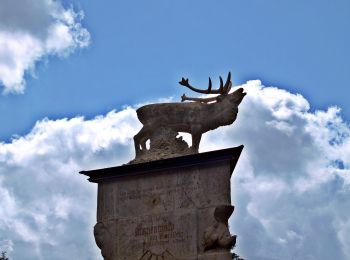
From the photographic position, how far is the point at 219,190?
1405 centimetres

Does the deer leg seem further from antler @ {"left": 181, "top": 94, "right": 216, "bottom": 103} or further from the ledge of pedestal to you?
antler @ {"left": 181, "top": 94, "right": 216, "bottom": 103}

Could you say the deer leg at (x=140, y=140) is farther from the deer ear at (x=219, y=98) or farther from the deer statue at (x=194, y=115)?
the deer ear at (x=219, y=98)

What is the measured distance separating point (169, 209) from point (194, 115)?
2675 millimetres

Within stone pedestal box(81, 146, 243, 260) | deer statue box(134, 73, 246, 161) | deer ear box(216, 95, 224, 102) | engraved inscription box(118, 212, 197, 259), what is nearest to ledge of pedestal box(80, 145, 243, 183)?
stone pedestal box(81, 146, 243, 260)

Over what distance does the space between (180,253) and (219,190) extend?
1.70 metres

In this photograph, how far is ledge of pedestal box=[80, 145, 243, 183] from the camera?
1422 cm

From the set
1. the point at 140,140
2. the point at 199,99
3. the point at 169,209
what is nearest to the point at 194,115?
the point at 199,99

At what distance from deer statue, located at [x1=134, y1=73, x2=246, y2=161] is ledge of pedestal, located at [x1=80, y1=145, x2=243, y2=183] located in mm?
792

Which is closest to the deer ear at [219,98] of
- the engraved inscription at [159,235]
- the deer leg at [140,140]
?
the deer leg at [140,140]

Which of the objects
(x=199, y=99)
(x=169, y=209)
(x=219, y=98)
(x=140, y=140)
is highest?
(x=199, y=99)

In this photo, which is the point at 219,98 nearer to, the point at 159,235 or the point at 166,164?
the point at 166,164

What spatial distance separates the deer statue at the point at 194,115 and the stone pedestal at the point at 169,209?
0.96 m

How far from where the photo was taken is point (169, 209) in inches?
563

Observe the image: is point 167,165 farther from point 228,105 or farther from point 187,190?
point 228,105
